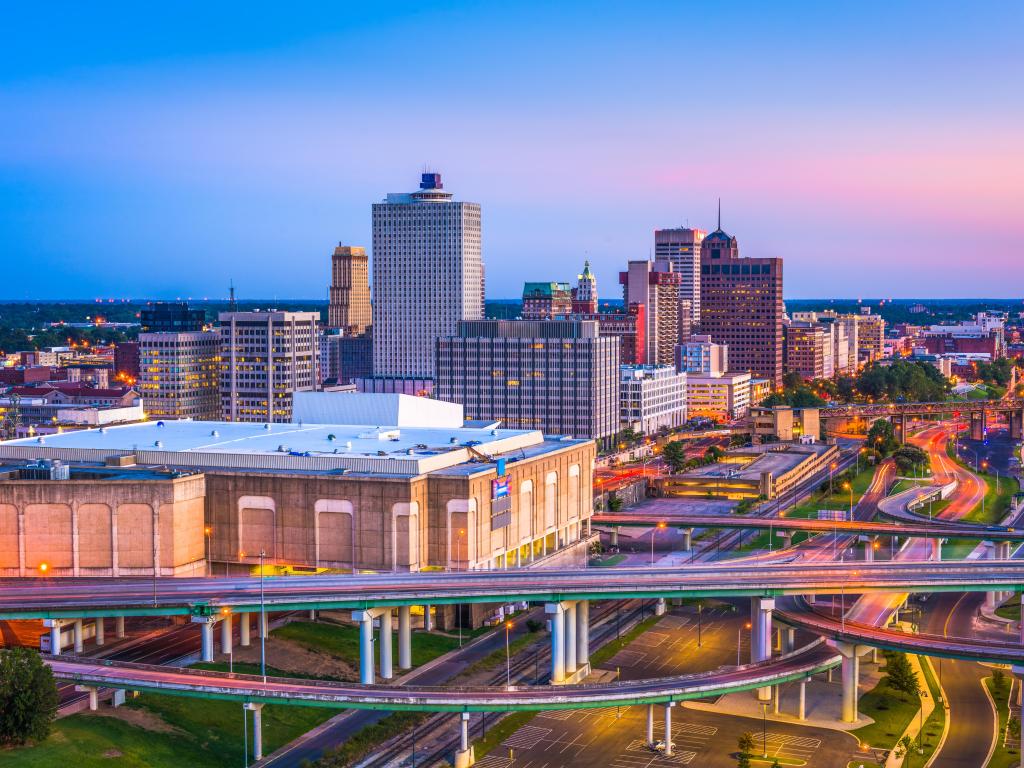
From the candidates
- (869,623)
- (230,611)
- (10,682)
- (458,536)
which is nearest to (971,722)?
(869,623)

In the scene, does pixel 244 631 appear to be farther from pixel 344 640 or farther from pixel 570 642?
pixel 570 642

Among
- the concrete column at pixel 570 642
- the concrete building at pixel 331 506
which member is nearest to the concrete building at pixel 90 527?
the concrete building at pixel 331 506

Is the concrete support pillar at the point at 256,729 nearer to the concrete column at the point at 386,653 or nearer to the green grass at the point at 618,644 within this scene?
the concrete column at the point at 386,653

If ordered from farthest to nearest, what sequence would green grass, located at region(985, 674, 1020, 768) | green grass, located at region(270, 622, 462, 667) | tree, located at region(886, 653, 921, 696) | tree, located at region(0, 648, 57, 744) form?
green grass, located at region(270, 622, 462, 667)
tree, located at region(886, 653, 921, 696)
green grass, located at region(985, 674, 1020, 768)
tree, located at region(0, 648, 57, 744)

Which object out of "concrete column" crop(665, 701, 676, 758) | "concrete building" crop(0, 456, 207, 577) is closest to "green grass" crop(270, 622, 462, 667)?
"concrete building" crop(0, 456, 207, 577)

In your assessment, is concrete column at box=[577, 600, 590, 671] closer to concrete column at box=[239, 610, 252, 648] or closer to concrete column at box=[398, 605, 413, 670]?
concrete column at box=[398, 605, 413, 670]

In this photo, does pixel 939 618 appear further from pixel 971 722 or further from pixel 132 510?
pixel 132 510
